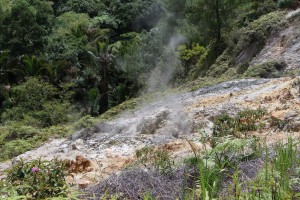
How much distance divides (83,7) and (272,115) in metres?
33.1

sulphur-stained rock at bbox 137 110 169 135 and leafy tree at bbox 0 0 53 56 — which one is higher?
leafy tree at bbox 0 0 53 56

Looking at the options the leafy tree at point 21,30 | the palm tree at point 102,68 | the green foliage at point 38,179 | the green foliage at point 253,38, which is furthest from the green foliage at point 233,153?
the leafy tree at point 21,30

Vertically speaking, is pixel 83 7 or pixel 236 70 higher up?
pixel 83 7

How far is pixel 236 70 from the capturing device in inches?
701

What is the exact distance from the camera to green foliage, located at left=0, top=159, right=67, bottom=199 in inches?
125

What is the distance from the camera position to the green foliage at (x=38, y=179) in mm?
3186

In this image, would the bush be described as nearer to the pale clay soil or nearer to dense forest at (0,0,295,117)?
dense forest at (0,0,295,117)

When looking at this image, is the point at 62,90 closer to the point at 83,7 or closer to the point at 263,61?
the point at 263,61

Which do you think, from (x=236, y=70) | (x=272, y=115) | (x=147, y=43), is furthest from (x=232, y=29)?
(x=272, y=115)

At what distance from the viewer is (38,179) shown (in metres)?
3.43

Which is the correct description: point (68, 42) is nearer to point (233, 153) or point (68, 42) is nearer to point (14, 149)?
point (14, 149)

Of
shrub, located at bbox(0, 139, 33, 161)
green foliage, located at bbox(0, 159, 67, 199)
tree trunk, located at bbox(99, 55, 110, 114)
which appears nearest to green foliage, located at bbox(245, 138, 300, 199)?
green foliage, located at bbox(0, 159, 67, 199)

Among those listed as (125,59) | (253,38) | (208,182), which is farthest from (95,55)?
(208,182)

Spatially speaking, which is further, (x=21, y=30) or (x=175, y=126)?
(x=21, y=30)
